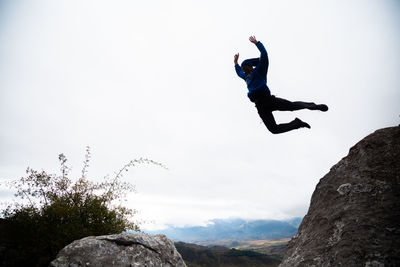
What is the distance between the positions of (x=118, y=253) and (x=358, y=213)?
6.38m

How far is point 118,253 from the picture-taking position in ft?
20.3

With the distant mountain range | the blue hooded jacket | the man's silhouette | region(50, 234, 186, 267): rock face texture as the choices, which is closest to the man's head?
the man's silhouette

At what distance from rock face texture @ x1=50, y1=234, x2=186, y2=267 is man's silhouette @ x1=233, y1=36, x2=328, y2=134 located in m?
5.65

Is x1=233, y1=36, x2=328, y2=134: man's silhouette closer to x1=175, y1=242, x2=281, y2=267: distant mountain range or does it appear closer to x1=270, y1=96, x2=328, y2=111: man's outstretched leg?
x1=270, y1=96, x2=328, y2=111: man's outstretched leg

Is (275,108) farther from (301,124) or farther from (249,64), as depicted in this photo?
(249,64)

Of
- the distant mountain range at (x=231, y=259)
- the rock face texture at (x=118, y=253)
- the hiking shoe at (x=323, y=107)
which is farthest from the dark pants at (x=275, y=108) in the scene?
the distant mountain range at (x=231, y=259)

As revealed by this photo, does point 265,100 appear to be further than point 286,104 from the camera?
No

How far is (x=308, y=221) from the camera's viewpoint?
4727 millimetres

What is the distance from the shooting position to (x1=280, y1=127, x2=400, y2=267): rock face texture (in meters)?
3.04

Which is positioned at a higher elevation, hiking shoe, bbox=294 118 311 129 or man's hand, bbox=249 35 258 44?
A: man's hand, bbox=249 35 258 44

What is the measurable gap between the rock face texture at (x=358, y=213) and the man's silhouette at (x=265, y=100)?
186cm

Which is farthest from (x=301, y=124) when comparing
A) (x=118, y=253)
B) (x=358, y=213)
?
(x=118, y=253)

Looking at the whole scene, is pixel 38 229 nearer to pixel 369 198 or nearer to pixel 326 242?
pixel 326 242

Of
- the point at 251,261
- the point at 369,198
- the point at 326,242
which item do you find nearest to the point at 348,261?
the point at 326,242
